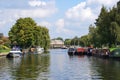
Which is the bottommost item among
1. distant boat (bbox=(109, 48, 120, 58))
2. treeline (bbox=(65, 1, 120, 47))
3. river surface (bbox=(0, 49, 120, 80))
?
river surface (bbox=(0, 49, 120, 80))

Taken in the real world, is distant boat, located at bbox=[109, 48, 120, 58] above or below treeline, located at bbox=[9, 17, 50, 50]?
below

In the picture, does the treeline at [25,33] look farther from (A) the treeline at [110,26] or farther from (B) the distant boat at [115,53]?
(B) the distant boat at [115,53]

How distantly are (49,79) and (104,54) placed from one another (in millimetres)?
58154

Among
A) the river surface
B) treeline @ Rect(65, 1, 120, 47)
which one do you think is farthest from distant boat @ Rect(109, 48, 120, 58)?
the river surface

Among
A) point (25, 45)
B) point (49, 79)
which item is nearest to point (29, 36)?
point (25, 45)

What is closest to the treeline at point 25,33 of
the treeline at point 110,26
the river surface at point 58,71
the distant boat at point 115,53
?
the treeline at point 110,26

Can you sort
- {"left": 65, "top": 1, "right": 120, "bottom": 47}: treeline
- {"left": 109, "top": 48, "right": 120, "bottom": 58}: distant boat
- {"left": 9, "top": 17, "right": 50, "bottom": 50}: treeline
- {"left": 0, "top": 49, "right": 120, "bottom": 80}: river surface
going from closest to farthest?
{"left": 0, "top": 49, "right": 120, "bottom": 80}: river surface
{"left": 109, "top": 48, "right": 120, "bottom": 58}: distant boat
{"left": 65, "top": 1, "right": 120, "bottom": 47}: treeline
{"left": 9, "top": 17, "right": 50, "bottom": 50}: treeline

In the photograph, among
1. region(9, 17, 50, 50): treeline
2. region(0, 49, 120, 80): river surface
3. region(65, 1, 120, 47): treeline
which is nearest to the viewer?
region(0, 49, 120, 80): river surface

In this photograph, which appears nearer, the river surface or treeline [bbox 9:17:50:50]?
the river surface

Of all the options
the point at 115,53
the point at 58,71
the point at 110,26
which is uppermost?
the point at 110,26

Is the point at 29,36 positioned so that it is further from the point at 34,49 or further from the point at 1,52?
the point at 1,52

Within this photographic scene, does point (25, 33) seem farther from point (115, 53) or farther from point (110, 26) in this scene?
point (115, 53)

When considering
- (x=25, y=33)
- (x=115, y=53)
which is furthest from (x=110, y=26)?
(x=25, y=33)

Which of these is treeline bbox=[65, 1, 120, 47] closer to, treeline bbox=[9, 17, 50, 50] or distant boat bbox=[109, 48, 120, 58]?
distant boat bbox=[109, 48, 120, 58]
